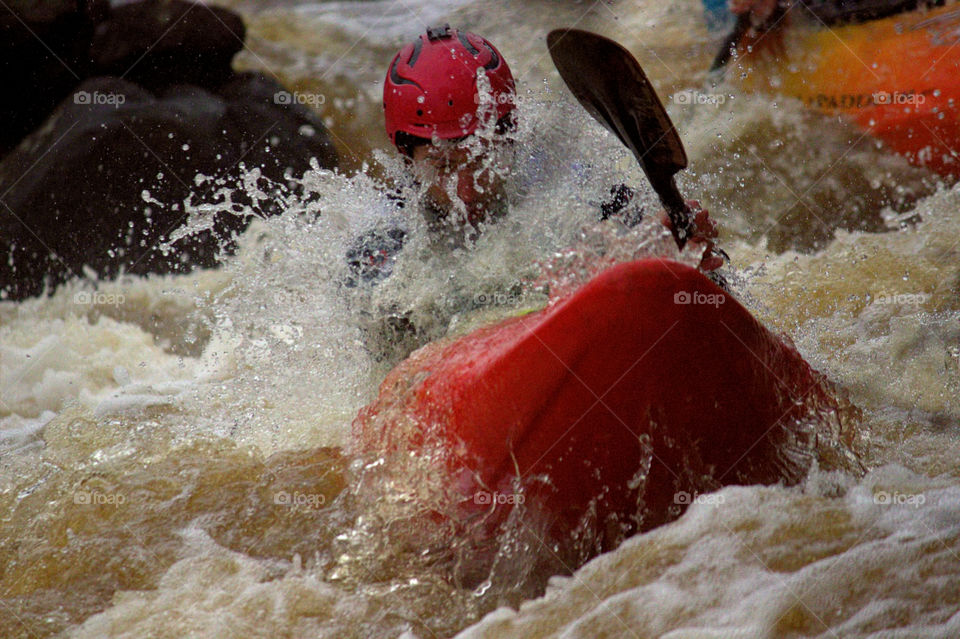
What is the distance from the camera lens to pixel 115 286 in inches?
172

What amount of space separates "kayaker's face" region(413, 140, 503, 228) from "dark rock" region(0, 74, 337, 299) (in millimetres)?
2921

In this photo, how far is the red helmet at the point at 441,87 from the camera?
2014 mm

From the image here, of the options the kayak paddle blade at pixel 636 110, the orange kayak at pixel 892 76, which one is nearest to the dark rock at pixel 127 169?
the orange kayak at pixel 892 76

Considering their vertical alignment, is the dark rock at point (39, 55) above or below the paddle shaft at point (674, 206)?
above

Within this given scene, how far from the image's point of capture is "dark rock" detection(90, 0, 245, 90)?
4.66 m

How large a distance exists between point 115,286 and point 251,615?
3502 millimetres

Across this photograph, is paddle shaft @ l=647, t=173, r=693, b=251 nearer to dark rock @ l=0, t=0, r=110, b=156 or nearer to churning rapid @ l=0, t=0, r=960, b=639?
churning rapid @ l=0, t=0, r=960, b=639

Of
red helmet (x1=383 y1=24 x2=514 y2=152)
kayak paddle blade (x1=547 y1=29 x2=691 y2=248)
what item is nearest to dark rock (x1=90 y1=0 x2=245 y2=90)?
red helmet (x1=383 y1=24 x2=514 y2=152)

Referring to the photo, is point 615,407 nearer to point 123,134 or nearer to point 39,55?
point 123,134

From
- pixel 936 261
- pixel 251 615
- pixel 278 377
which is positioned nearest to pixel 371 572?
pixel 251 615

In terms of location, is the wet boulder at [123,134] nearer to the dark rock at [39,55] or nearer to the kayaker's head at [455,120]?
the dark rock at [39,55]

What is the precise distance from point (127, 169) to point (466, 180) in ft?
10.4

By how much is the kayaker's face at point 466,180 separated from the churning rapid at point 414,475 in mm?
66

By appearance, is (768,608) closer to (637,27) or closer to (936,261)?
(936,261)
